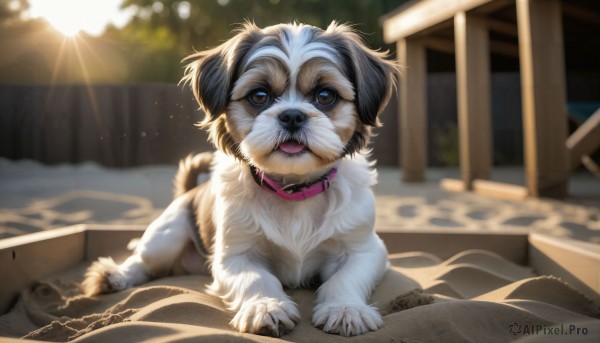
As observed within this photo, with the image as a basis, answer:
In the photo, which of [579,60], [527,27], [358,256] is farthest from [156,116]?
[579,60]

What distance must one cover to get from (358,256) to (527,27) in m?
4.49

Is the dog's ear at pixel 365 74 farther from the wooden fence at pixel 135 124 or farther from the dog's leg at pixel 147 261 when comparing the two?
the dog's leg at pixel 147 261

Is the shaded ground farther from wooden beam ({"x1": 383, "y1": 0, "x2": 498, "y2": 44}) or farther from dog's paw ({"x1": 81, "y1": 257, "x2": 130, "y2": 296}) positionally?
wooden beam ({"x1": 383, "y1": 0, "x2": 498, "y2": 44})

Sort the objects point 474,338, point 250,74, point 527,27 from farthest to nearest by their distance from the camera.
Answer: point 527,27
point 250,74
point 474,338

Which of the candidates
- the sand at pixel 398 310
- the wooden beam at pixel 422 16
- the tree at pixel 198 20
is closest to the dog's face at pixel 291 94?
the sand at pixel 398 310

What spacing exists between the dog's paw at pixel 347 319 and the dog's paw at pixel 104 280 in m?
1.43

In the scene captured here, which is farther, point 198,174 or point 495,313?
point 198,174

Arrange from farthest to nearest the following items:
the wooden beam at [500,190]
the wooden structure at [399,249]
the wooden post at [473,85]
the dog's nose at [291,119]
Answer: the wooden post at [473,85] → the wooden beam at [500,190] → the wooden structure at [399,249] → the dog's nose at [291,119]

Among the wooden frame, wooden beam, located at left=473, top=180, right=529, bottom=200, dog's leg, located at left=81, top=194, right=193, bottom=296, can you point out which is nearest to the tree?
the wooden frame

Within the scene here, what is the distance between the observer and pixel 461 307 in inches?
80.5

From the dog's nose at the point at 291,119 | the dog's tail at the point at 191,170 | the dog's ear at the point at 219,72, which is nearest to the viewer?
the dog's nose at the point at 291,119

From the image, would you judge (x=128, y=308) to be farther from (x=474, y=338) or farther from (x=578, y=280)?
(x=578, y=280)

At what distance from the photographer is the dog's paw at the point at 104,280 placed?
2945 mm

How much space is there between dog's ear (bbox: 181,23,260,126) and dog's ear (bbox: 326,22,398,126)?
1.59ft
